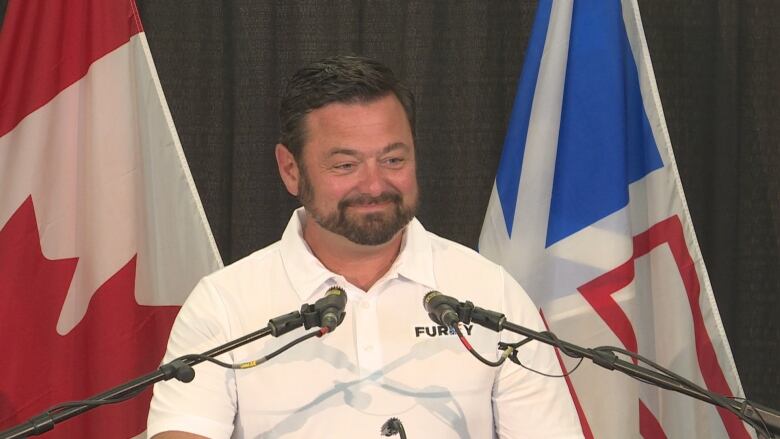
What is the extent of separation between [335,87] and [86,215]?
110 centimetres

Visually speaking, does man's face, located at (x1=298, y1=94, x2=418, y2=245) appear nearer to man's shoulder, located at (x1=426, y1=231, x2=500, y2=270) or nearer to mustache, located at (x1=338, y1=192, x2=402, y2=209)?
mustache, located at (x1=338, y1=192, x2=402, y2=209)

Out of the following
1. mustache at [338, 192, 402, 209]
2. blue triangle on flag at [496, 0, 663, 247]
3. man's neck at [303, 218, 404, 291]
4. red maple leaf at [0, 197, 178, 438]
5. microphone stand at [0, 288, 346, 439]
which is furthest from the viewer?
blue triangle on flag at [496, 0, 663, 247]

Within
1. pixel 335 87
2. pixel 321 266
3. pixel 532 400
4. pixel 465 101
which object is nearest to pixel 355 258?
pixel 321 266

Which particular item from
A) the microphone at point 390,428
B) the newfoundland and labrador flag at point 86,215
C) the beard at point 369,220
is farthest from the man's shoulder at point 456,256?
the newfoundland and labrador flag at point 86,215

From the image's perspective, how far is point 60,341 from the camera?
9.93ft

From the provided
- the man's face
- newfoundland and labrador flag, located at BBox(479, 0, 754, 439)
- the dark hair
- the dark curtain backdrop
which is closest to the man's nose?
the man's face

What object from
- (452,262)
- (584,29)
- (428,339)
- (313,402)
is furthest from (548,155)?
(313,402)

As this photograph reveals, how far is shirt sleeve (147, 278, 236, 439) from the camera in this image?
7.01 feet

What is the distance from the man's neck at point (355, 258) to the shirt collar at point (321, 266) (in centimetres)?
3

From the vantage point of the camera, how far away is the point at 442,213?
11.7ft

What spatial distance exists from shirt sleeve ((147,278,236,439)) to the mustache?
1.13 ft

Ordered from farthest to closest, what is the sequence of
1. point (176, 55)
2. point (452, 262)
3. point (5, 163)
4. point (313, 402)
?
point (176, 55)
point (5, 163)
point (452, 262)
point (313, 402)

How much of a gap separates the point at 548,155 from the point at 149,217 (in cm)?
119

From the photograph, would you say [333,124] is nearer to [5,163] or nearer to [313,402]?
[313,402]
